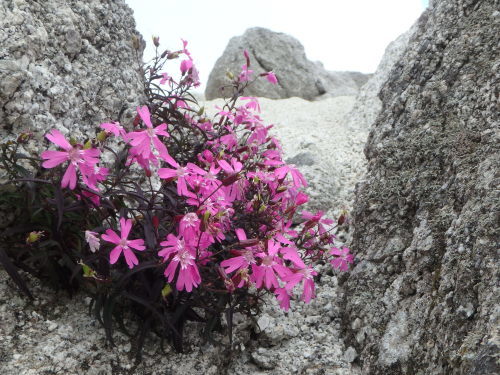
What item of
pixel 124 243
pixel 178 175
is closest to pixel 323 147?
pixel 178 175

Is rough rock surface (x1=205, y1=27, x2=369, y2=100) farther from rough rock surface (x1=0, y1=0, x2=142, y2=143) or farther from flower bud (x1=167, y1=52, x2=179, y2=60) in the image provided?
rough rock surface (x1=0, y1=0, x2=142, y2=143)

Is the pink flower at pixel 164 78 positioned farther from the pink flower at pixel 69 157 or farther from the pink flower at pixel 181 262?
the pink flower at pixel 181 262

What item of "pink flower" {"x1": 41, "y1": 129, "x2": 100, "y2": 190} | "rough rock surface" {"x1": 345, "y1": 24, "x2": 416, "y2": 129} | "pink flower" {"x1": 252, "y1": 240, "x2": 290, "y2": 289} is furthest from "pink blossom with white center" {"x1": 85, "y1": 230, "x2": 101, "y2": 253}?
"rough rock surface" {"x1": 345, "y1": 24, "x2": 416, "y2": 129}

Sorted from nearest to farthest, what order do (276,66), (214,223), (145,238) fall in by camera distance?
(214,223) → (145,238) → (276,66)

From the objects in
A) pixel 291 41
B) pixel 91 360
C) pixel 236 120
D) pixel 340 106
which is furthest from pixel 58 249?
pixel 291 41

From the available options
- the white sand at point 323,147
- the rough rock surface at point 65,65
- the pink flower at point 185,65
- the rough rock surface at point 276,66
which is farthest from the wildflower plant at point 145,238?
the rough rock surface at point 276,66

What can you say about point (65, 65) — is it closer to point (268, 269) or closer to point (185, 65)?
point (185, 65)
